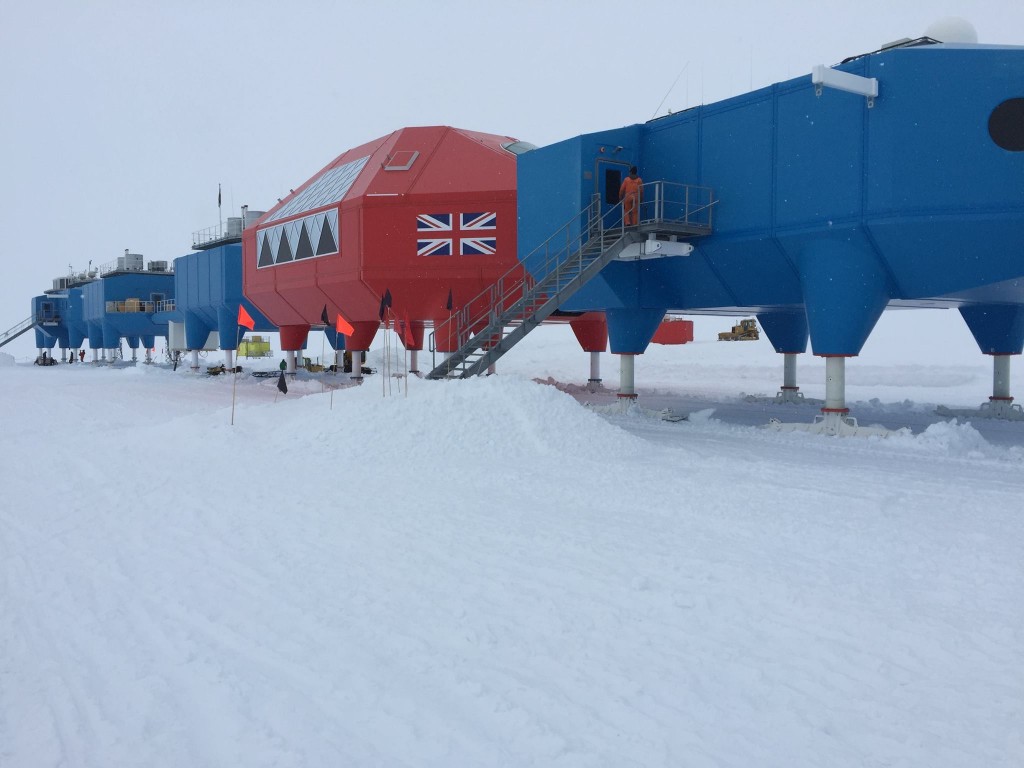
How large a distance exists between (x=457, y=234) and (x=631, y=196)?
7124 millimetres

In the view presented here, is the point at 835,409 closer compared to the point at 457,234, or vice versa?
the point at 835,409

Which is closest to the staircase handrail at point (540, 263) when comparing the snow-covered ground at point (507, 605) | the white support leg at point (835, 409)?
the white support leg at point (835, 409)

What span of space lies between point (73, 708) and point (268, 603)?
173 centimetres

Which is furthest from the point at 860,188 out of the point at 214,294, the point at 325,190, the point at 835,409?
the point at 214,294

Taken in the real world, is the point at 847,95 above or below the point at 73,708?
above

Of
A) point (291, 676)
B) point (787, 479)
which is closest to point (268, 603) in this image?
point (291, 676)

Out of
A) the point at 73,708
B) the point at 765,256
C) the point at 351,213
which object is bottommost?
the point at 73,708

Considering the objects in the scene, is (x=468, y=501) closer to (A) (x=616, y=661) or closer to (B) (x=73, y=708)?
(A) (x=616, y=661)

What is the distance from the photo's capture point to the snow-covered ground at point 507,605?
4125mm

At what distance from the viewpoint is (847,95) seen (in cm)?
1540

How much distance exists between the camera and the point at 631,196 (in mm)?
18391

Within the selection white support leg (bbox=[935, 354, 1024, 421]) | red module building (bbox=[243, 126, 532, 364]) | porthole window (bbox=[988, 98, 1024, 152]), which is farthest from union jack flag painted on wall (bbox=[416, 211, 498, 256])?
white support leg (bbox=[935, 354, 1024, 421])

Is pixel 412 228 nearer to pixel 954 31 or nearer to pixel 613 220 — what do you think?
pixel 613 220

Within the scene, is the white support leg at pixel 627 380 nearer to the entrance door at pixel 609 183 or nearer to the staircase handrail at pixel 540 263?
the staircase handrail at pixel 540 263
